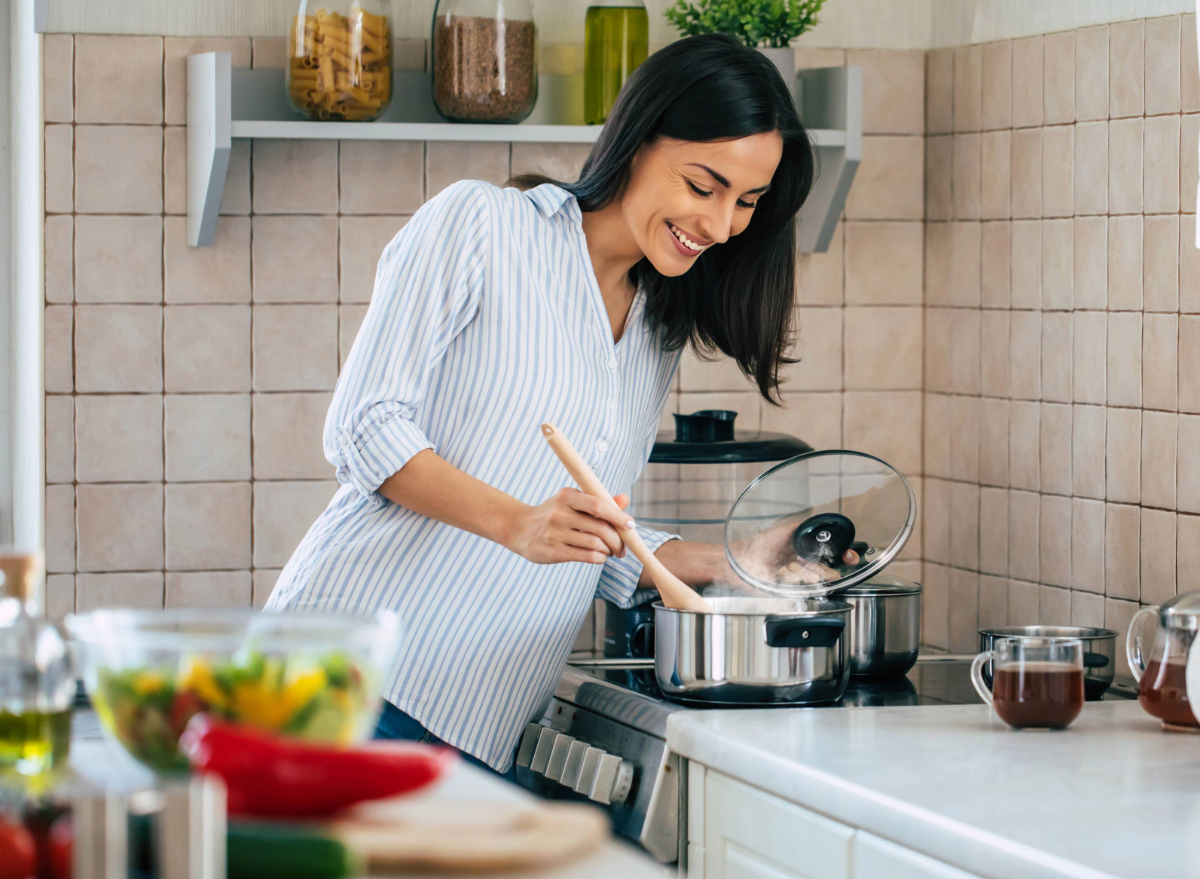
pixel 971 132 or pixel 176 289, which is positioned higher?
pixel 971 132

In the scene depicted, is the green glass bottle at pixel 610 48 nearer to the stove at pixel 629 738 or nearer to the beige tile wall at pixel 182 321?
the beige tile wall at pixel 182 321

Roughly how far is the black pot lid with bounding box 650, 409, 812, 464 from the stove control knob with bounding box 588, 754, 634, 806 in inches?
19.6

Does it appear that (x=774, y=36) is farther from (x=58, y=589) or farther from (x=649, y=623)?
(x=58, y=589)

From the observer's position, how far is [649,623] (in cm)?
202

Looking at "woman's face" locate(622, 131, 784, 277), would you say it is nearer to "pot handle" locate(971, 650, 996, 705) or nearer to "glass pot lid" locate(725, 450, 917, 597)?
"glass pot lid" locate(725, 450, 917, 597)

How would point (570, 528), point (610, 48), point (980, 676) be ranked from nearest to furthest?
1. point (570, 528)
2. point (980, 676)
3. point (610, 48)

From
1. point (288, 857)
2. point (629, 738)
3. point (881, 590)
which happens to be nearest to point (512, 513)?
point (629, 738)

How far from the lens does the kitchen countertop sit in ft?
2.07

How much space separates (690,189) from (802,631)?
504mm

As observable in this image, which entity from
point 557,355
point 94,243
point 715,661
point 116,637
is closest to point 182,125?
point 94,243

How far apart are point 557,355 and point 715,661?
1.25ft

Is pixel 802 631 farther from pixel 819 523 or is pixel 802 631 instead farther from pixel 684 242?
pixel 684 242

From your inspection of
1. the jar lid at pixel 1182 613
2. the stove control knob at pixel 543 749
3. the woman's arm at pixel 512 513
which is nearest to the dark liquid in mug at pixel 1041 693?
the jar lid at pixel 1182 613

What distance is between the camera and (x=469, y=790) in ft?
2.53
